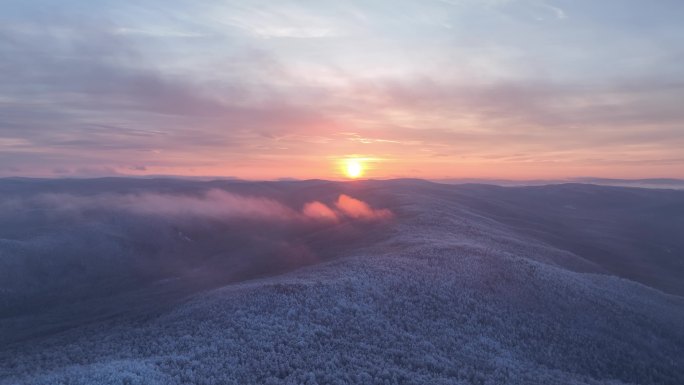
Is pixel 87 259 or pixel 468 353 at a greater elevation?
pixel 468 353

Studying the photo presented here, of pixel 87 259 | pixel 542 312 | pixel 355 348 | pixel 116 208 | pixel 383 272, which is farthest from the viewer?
pixel 116 208

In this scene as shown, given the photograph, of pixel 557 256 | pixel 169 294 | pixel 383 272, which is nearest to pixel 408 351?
pixel 383 272

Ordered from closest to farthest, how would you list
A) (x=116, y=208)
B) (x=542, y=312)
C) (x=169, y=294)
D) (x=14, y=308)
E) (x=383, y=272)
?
(x=542, y=312)
(x=383, y=272)
(x=169, y=294)
(x=14, y=308)
(x=116, y=208)

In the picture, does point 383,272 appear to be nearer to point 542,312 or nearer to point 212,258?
point 542,312

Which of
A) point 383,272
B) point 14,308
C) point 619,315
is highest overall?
point 383,272

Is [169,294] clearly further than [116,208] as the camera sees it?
No

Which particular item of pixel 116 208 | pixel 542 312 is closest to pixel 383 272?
pixel 542 312

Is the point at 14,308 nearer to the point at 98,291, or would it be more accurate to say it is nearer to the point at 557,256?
the point at 98,291
